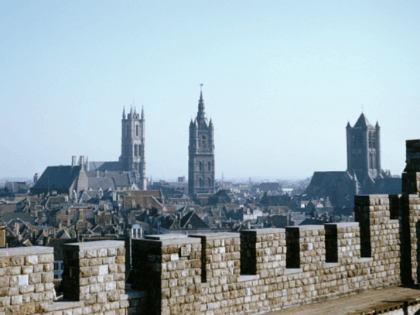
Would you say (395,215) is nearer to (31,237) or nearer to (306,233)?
(306,233)

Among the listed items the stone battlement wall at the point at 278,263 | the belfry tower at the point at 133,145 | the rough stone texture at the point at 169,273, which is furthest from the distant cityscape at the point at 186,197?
the rough stone texture at the point at 169,273

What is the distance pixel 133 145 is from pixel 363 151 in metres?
78.6

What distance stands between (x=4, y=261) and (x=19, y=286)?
13.2 inches

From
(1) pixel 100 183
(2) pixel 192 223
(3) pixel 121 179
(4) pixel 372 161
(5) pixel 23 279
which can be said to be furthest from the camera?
(3) pixel 121 179

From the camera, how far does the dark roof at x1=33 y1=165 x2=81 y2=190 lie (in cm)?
12581

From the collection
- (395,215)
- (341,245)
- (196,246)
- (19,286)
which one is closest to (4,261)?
(19,286)

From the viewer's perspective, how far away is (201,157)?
144000mm

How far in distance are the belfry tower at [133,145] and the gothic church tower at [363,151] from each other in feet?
225

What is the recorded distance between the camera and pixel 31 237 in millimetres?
49031

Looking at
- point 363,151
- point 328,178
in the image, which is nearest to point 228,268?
point 363,151

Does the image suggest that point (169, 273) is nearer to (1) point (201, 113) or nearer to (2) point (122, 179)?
(2) point (122, 179)

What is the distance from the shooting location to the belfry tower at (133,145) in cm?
16938

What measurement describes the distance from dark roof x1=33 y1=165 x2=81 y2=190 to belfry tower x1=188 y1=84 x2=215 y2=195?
3321 centimetres

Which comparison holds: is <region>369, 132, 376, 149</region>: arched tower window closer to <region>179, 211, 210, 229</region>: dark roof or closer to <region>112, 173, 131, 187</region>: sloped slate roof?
<region>112, 173, 131, 187</region>: sloped slate roof
